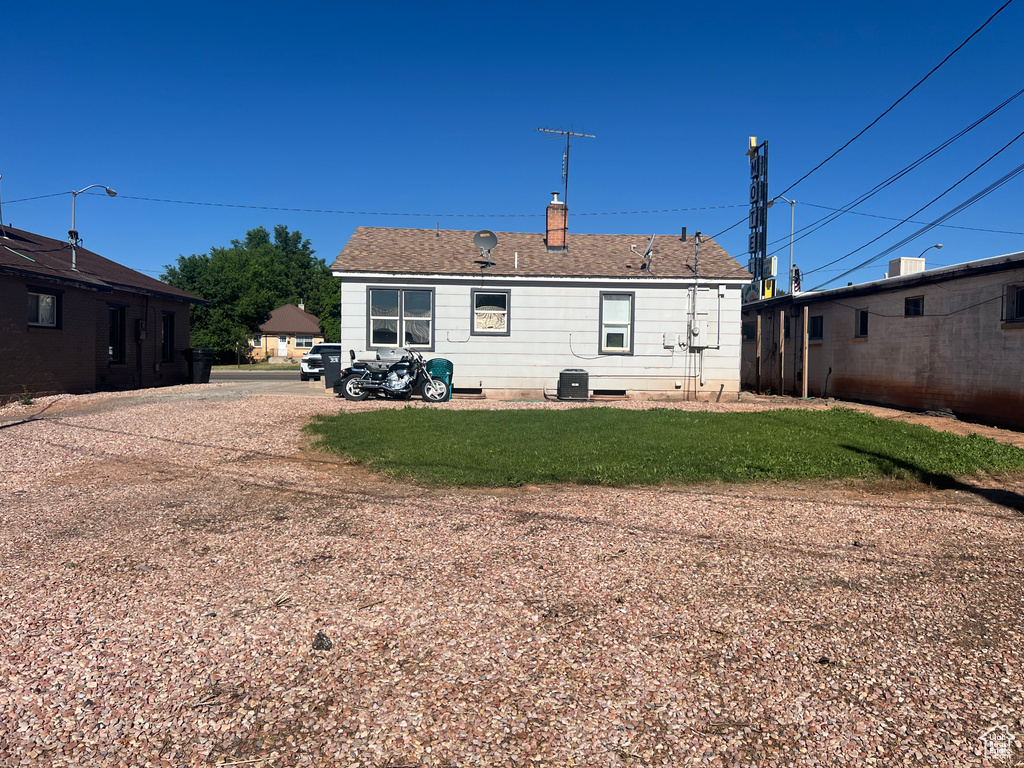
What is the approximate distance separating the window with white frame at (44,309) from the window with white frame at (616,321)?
13.4 meters

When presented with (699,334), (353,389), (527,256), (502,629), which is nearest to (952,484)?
(502,629)

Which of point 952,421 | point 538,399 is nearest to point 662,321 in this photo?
point 538,399

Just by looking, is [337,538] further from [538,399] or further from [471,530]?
[538,399]

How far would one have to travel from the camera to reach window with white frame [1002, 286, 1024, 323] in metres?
12.1

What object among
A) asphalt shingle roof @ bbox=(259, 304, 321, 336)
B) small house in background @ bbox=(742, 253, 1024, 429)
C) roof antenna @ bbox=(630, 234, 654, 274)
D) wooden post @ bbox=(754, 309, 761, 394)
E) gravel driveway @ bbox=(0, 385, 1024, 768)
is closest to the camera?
gravel driveway @ bbox=(0, 385, 1024, 768)

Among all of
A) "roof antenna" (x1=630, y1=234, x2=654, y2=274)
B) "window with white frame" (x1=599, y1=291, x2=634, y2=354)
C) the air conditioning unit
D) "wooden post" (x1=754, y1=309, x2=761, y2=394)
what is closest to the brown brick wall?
"window with white frame" (x1=599, y1=291, x2=634, y2=354)

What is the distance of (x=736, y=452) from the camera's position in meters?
8.70

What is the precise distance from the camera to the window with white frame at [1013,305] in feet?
39.8

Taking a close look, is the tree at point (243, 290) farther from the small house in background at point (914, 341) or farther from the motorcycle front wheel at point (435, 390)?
the small house in background at point (914, 341)

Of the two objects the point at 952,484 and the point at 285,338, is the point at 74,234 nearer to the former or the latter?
the point at 952,484

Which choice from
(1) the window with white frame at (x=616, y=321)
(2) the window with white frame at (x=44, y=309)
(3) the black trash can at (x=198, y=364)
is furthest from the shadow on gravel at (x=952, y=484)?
(3) the black trash can at (x=198, y=364)

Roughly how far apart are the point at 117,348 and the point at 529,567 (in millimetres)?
18010

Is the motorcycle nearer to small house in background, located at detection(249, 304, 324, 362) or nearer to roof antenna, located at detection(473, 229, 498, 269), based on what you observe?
roof antenna, located at detection(473, 229, 498, 269)

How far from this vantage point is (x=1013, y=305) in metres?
12.2
